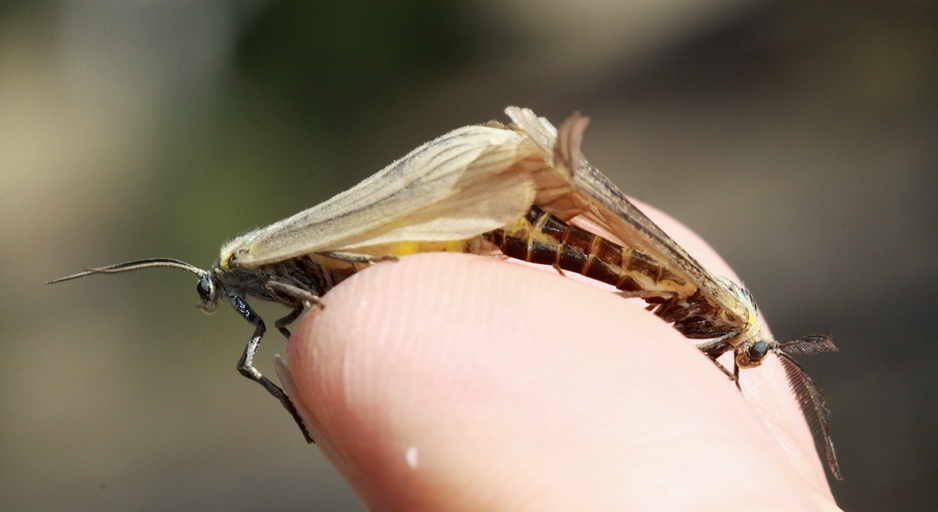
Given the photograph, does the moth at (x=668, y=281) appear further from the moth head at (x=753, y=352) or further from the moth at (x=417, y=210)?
the moth at (x=417, y=210)

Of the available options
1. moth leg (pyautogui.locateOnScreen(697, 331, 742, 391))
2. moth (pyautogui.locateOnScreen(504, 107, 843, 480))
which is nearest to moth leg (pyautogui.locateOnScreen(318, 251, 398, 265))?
moth (pyautogui.locateOnScreen(504, 107, 843, 480))

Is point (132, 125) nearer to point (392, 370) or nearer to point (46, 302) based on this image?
point (46, 302)

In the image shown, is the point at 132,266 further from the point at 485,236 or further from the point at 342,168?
the point at 342,168

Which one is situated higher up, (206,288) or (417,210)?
(206,288)

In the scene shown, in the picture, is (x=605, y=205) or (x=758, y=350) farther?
(x=758, y=350)

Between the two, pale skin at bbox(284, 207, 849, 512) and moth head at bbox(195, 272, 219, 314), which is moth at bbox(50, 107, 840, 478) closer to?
moth head at bbox(195, 272, 219, 314)

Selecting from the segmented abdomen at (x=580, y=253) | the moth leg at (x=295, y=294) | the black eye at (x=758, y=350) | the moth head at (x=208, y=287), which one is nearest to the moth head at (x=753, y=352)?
the black eye at (x=758, y=350)

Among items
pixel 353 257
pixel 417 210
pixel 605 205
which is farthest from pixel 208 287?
pixel 605 205

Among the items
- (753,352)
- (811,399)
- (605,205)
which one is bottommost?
(811,399)
